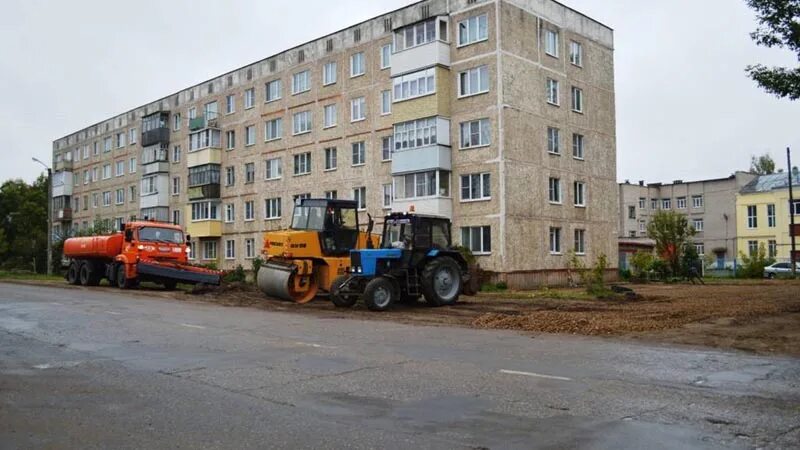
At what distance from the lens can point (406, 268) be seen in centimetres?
1995

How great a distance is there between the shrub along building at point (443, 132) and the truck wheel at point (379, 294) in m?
8.39

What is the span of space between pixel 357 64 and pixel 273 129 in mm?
9233

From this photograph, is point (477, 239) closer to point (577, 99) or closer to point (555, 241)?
point (555, 241)

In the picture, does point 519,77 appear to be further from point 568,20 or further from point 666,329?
point 666,329

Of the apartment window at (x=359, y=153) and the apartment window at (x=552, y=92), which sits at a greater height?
the apartment window at (x=552, y=92)

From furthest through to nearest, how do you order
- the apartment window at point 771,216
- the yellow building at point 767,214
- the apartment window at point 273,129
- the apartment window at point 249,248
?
the apartment window at point 771,216, the yellow building at point 767,214, the apartment window at point 249,248, the apartment window at point 273,129

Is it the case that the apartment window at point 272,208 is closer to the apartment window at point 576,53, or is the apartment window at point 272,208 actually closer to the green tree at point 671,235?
the apartment window at point 576,53

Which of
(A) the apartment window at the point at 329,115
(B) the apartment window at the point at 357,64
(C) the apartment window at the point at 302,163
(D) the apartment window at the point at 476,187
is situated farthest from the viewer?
(C) the apartment window at the point at 302,163

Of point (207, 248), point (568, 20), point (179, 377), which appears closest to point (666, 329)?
point (179, 377)

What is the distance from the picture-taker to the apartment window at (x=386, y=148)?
40062mm

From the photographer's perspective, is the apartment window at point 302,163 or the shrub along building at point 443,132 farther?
the apartment window at point 302,163

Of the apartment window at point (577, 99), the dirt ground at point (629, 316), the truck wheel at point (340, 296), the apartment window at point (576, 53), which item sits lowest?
the dirt ground at point (629, 316)

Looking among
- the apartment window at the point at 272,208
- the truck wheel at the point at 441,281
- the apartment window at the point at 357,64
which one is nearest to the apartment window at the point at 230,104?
the apartment window at the point at 272,208

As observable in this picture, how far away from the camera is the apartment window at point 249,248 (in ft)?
165
